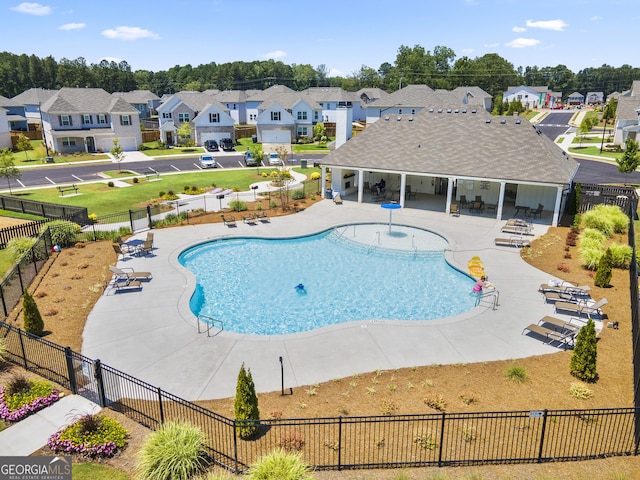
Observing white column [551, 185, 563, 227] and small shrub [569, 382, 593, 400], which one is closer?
small shrub [569, 382, 593, 400]

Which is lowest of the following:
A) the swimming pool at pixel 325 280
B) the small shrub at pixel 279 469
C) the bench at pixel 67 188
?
the swimming pool at pixel 325 280

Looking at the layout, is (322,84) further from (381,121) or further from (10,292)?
(10,292)

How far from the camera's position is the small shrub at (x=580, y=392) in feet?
44.3

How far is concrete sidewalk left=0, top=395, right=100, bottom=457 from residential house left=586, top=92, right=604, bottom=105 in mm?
176905

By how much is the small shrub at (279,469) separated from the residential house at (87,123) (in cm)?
6456

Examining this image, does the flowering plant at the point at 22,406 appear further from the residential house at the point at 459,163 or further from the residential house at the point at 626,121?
the residential house at the point at 626,121

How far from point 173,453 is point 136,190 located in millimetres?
36062

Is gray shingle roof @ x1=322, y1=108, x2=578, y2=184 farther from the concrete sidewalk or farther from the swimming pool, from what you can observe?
the concrete sidewalk

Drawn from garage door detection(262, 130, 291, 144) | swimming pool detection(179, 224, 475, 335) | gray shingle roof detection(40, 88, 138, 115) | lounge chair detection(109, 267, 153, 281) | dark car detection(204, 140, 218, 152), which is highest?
gray shingle roof detection(40, 88, 138, 115)

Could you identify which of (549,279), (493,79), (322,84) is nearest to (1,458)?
(549,279)

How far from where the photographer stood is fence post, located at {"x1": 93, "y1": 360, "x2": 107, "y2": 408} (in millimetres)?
12695

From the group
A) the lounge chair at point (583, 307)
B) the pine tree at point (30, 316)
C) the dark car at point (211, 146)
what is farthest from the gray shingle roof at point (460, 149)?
the dark car at point (211, 146)

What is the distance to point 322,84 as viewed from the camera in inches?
7441

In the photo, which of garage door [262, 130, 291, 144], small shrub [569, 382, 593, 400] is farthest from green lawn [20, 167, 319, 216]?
small shrub [569, 382, 593, 400]
